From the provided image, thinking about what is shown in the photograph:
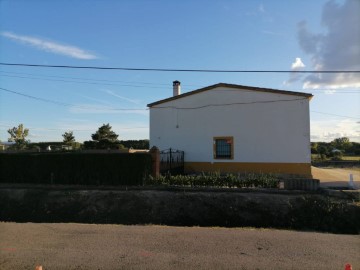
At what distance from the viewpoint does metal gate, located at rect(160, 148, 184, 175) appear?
19.3 m

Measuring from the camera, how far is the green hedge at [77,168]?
51.5 feet

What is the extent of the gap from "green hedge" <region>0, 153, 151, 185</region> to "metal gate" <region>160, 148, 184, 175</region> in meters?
3.43

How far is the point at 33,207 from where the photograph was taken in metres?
13.9

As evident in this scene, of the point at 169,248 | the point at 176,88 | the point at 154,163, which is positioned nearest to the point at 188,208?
the point at 154,163

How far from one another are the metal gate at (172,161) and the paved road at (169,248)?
30.2ft

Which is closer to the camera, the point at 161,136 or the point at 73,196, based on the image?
the point at 73,196

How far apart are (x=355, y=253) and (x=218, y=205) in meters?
5.71

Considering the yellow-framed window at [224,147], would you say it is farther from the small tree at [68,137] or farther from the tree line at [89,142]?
the small tree at [68,137]

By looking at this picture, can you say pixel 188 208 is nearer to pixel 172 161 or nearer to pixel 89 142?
pixel 172 161

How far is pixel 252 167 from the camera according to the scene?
19.5 metres

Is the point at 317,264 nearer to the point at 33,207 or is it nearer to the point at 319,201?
the point at 319,201

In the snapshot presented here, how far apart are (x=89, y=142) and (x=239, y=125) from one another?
23.3 m

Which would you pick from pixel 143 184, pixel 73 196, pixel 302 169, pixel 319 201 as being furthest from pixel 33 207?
pixel 302 169

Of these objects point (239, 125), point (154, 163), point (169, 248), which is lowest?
point (169, 248)
